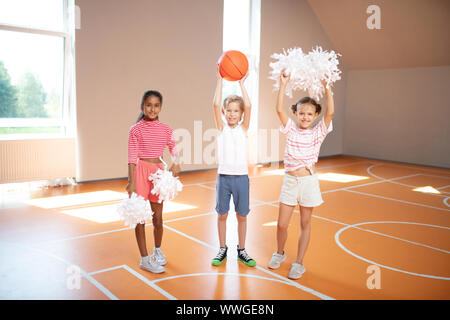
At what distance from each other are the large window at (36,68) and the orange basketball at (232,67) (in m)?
3.54

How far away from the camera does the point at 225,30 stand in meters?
7.95

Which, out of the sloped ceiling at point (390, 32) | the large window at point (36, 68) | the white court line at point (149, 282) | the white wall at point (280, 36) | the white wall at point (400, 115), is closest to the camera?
the white court line at point (149, 282)

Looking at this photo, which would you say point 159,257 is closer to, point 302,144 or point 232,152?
point 232,152

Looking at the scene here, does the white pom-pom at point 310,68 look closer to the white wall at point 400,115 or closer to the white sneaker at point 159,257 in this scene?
the white sneaker at point 159,257

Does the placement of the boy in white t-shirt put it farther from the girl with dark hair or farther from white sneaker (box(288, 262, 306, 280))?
white sneaker (box(288, 262, 306, 280))

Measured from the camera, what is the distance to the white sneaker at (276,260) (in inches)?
126

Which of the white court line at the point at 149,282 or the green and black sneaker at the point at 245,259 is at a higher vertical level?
the green and black sneaker at the point at 245,259

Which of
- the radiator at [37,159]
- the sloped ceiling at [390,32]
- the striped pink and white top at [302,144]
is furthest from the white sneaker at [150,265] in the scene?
the sloped ceiling at [390,32]

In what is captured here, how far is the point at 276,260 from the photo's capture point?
3.24 meters

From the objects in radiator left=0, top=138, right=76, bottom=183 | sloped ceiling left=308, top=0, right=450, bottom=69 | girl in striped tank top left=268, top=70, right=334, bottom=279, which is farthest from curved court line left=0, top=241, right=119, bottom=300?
sloped ceiling left=308, top=0, right=450, bottom=69

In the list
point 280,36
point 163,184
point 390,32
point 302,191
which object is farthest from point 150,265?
point 390,32

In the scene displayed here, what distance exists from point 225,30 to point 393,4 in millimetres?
3079

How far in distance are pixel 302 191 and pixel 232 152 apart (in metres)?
0.57

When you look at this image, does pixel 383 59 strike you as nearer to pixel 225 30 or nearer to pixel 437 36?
pixel 437 36
